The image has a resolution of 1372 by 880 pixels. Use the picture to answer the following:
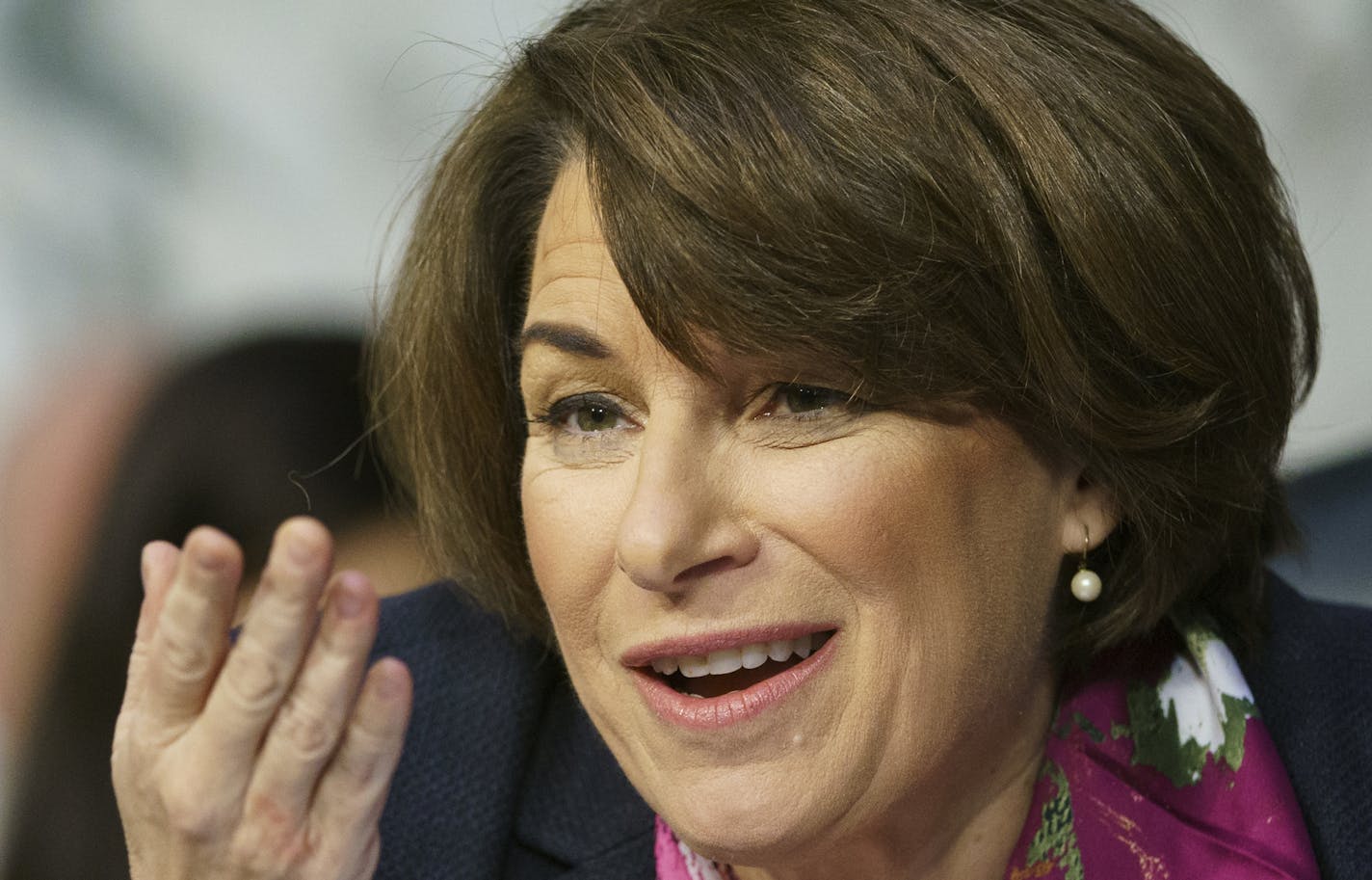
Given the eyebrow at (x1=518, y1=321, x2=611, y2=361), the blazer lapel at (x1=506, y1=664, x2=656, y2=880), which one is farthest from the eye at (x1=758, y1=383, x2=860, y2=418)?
the blazer lapel at (x1=506, y1=664, x2=656, y2=880)

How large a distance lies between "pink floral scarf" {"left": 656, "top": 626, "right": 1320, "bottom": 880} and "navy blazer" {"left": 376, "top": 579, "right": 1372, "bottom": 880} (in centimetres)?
7

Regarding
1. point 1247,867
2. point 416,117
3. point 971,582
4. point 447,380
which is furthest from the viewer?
point 416,117

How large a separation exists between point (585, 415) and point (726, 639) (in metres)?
0.37

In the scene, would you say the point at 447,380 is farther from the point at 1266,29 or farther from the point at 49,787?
the point at 1266,29

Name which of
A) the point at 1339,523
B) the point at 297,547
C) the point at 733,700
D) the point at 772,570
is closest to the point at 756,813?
the point at 733,700

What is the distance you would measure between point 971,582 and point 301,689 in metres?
0.75

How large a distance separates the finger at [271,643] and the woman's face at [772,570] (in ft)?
1.22

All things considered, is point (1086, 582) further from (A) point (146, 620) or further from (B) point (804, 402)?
(A) point (146, 620)

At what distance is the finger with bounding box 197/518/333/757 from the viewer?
Answer: 4.05 ft

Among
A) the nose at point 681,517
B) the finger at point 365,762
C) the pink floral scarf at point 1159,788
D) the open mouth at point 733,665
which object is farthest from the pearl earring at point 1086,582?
the finger at point 365,762

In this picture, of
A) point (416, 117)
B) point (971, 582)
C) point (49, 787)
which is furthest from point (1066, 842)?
point (416, 117)

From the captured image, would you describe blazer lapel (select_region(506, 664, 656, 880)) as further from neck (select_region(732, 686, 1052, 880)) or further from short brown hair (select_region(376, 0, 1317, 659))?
short brown hair (select_region(376, 0, 1317, 659))

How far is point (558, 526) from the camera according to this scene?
1719 mm

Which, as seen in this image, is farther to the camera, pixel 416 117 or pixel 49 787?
pixel 416 117
